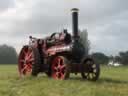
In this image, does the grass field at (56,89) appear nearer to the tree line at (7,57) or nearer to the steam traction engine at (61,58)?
the steam traction engine at (61,58)

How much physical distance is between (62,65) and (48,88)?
3135 mm

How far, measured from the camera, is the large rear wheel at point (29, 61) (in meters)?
19.4

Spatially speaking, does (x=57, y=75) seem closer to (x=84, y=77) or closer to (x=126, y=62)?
(x=84, y=77)

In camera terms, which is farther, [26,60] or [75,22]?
[26,60]

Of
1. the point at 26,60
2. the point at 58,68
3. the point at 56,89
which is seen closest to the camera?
the point at 56,89

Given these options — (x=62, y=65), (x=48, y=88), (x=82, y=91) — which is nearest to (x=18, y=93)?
(x=48, y=88)

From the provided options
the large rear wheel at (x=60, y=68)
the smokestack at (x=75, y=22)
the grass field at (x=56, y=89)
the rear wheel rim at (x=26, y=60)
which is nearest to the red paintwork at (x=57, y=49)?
the large rear wheel at (x=60, y=68)

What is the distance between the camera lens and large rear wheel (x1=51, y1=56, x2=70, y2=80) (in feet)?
55.4

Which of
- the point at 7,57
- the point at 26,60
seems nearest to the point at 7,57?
the point at 7,57

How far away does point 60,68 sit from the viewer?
1759 cm

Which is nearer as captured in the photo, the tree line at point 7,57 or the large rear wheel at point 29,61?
the large rear wheel at point 29,61

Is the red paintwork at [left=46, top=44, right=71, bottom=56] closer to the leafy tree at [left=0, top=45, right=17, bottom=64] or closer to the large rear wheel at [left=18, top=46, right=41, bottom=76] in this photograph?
the large rear wheel at [left=18, top=46, right=41, bottom=76]

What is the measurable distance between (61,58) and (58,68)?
1.83ft

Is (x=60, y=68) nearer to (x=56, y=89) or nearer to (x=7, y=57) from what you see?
(x=56, y=89)
